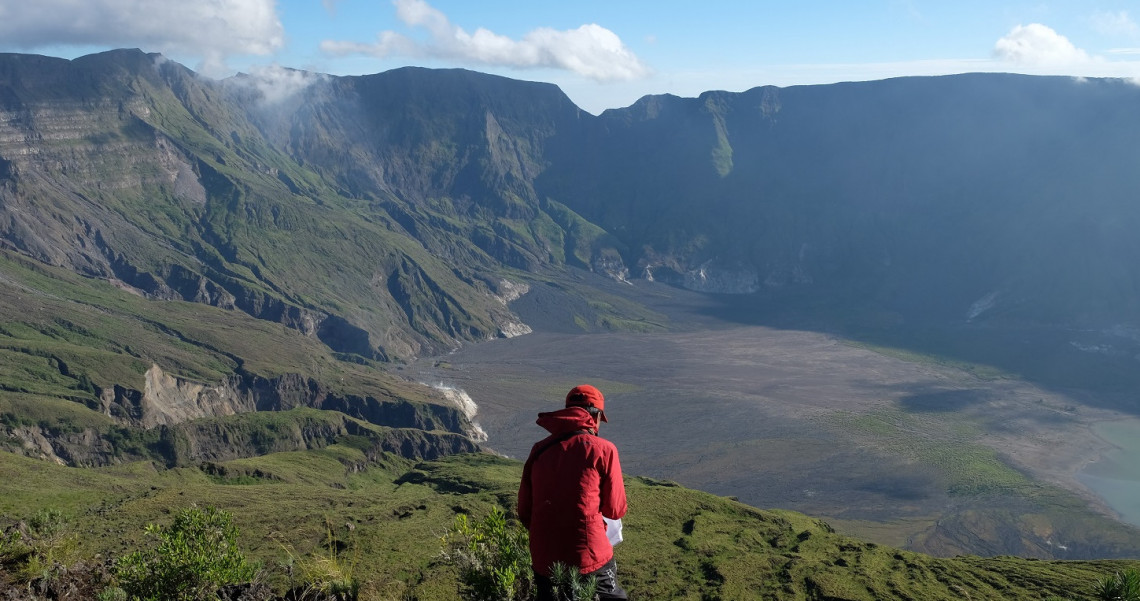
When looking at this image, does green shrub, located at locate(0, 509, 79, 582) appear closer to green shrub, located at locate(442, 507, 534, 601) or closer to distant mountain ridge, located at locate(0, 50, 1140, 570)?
green shrub, located at locate(442, 507, 534, 601)

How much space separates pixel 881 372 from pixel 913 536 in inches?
2963

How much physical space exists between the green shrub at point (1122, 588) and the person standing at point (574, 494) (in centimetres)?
641

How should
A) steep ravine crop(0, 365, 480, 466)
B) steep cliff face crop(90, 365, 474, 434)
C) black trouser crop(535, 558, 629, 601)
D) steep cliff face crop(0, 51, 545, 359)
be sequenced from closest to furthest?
black trouser crop(535, 558, 629, 601) → steep ravine crop(0, 365, 480, 466) → steep cliff face crop(90, 365, 474, 434) → steep cliff face crop(0, 51, 545, 359)

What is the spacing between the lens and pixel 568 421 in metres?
10.1

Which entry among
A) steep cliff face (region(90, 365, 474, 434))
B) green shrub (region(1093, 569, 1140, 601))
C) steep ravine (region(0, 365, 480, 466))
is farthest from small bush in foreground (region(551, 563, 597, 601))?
steep cliff face (region(90, 365, 474, 434))

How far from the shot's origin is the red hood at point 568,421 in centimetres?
1013

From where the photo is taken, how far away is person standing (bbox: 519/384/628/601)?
10.1 m

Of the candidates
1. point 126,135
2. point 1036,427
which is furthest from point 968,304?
point 126,135

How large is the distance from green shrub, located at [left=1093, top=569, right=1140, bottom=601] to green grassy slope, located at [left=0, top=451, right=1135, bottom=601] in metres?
5.34

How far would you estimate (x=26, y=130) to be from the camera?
554 ft

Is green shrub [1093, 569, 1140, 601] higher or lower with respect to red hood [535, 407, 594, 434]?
lower

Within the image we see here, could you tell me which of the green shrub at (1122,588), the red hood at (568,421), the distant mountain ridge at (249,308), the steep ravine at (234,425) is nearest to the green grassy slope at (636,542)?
the red hood at (568,421)

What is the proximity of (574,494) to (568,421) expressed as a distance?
0.86m

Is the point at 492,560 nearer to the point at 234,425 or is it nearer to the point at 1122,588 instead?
the point at 1122,588
